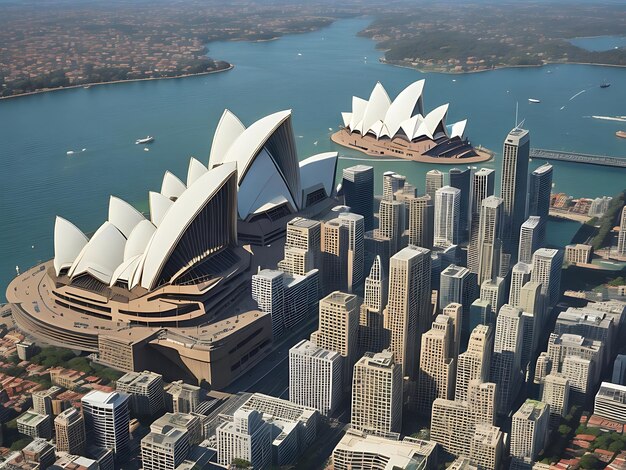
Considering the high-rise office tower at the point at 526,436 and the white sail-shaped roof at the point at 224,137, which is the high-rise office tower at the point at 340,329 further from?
A: the white sail-shaped roof at the point at 224,137

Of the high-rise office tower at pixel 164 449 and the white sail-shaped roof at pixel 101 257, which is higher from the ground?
the white sail-shaped roof at pixel 101 257

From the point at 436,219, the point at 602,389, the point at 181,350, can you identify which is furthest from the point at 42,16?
the point at 602,389

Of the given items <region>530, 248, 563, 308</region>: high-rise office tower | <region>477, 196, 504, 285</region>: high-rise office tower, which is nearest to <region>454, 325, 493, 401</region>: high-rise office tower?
<region>530, 248, 563, 308</region>: high-rise office tower

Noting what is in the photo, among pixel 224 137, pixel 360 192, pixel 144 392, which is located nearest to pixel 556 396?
pixel 144 392

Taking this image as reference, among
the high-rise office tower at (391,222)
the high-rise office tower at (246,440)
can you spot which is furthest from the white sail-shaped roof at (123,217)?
the high-rise office tower at (246,440)

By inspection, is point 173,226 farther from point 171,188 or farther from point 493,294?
point 493,294

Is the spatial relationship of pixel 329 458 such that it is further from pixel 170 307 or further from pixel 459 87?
pixel 459 87
